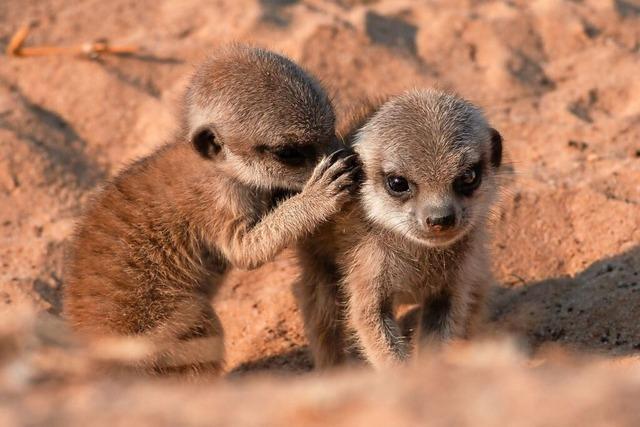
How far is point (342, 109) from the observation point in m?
5.86

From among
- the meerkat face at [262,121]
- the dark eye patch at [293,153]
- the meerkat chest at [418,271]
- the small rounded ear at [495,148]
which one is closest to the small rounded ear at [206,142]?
the meerkat face at [262,121]

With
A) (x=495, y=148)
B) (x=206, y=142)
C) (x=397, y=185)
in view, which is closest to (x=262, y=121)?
(x=206, y=142)

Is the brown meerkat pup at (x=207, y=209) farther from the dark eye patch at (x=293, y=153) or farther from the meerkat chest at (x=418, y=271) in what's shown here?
the meerkat chest at (x=418, y=271)

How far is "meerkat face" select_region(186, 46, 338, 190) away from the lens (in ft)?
14.2

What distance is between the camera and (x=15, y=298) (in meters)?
5.27

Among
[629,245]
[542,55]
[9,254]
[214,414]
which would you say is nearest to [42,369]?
[214,414]

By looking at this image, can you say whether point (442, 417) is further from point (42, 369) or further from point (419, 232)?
point (419, 232)

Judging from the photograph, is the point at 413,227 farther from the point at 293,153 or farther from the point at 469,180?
the point at 293,153

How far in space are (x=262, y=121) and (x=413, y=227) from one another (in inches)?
30.6

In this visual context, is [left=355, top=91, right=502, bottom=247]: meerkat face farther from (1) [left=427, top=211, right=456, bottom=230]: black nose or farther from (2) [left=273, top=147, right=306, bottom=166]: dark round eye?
(2) [left=273, top=147, right=306, bottom=166]: dark round eye

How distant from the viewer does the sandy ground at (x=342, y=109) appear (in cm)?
275

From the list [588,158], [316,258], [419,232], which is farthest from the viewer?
[588,158]

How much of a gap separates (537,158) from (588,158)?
0.31 meters

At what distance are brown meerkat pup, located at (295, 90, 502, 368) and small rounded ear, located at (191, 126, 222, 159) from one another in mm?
589
